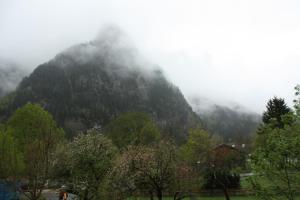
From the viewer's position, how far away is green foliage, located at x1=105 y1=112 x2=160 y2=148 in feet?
247

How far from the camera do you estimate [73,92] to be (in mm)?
190375

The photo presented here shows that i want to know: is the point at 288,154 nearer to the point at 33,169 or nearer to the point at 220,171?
the point at 33,169

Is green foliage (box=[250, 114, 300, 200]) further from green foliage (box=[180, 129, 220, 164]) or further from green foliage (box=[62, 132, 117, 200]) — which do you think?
green foliage (box=[180, 129, 220, 164])

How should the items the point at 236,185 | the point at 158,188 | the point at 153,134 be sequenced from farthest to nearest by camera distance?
Result: 1. the point at 153,134
2. the point at 236,185
3. the point at 158,188

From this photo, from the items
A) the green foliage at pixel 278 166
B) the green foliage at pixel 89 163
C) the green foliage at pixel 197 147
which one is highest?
the green foliage at pixel 197 147

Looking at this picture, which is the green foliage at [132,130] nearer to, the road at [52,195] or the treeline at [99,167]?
the treeline at [99,167]

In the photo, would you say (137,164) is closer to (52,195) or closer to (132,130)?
(52,195)

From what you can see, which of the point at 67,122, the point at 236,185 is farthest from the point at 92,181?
the point at 67,122

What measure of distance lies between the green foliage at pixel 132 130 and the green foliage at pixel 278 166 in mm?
56570

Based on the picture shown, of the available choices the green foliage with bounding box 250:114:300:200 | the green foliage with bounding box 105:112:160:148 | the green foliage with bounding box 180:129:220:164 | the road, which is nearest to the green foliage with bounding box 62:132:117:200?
the road

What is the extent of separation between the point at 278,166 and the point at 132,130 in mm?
64663

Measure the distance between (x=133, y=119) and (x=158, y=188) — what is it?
5291cm

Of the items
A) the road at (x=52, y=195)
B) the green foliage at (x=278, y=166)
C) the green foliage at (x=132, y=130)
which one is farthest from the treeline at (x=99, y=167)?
the green foliage at (x=132, y=130)

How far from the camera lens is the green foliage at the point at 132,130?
7544cm
